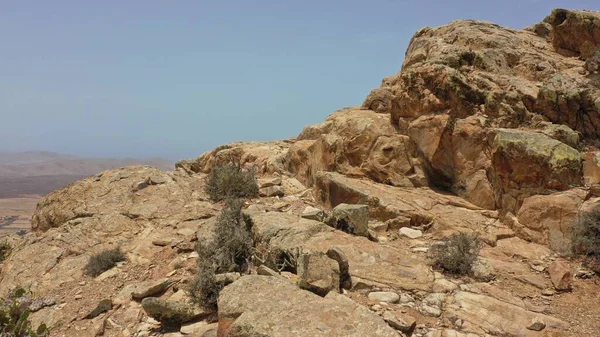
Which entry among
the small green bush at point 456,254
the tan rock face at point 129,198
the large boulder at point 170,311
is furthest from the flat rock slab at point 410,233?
the tan rock face at point 129,198

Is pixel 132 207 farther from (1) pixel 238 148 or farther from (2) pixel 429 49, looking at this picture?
(2) pixel 429 49

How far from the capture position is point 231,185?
11.6 meters

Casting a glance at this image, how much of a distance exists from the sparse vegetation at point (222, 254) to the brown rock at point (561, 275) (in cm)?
560

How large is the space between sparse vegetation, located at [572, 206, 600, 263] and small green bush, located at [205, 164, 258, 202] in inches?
304

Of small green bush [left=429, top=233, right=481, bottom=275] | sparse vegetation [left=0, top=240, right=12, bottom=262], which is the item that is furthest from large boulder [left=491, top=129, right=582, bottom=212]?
sparse vegetation [left=0, top=240, right=12, bottom=262]

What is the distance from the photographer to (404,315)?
19.2 ft

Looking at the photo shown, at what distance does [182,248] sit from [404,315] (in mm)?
5187

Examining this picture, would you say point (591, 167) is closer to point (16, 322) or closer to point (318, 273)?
point (318, 273)

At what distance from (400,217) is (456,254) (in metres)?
2.08

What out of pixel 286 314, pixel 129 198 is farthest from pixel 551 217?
pixel 129 198

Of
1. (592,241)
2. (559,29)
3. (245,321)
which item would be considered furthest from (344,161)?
(559,29)

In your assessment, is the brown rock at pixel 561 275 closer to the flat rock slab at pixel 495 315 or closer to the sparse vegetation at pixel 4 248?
the flat rock slab at pixel 495 315

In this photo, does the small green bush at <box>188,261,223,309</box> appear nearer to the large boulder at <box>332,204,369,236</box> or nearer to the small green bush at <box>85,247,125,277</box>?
the large boulder at <box>332,204,369,236</box>

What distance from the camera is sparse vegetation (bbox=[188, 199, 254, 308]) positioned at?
641 cm
